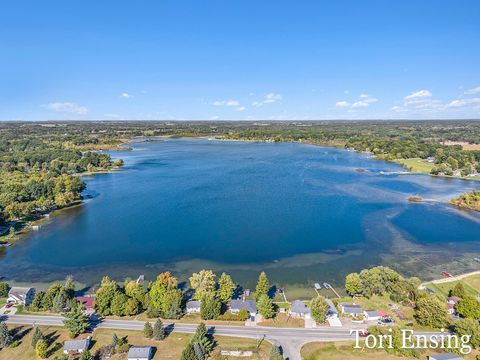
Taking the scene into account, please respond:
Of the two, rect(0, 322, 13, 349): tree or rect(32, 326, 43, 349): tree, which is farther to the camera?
rect(0, 322, 13, 349): tree

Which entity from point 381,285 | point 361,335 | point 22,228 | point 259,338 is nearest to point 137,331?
point 259,338

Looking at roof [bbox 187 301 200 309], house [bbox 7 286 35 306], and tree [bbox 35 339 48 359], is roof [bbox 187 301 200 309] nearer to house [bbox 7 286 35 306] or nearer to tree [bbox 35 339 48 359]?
tree [bbox 35 339 48 359]

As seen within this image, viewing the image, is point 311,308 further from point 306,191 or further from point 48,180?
point 48,180

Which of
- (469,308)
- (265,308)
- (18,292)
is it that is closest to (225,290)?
(265,308)

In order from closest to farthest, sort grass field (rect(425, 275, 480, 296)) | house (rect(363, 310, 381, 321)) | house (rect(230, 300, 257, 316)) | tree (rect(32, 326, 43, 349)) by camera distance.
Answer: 1. tree (rect(32, 326, 43, 349))
2. house (rect(363, 310, 381, 321))
3. house (rect(230, 300, 257, 316))
4. grass field (rect(425, 275, 480, 296))

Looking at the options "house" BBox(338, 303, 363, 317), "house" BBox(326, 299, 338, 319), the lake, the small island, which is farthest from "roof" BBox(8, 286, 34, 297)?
the small island

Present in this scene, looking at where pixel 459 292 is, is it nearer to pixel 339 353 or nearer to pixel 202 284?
pixel 339 353
